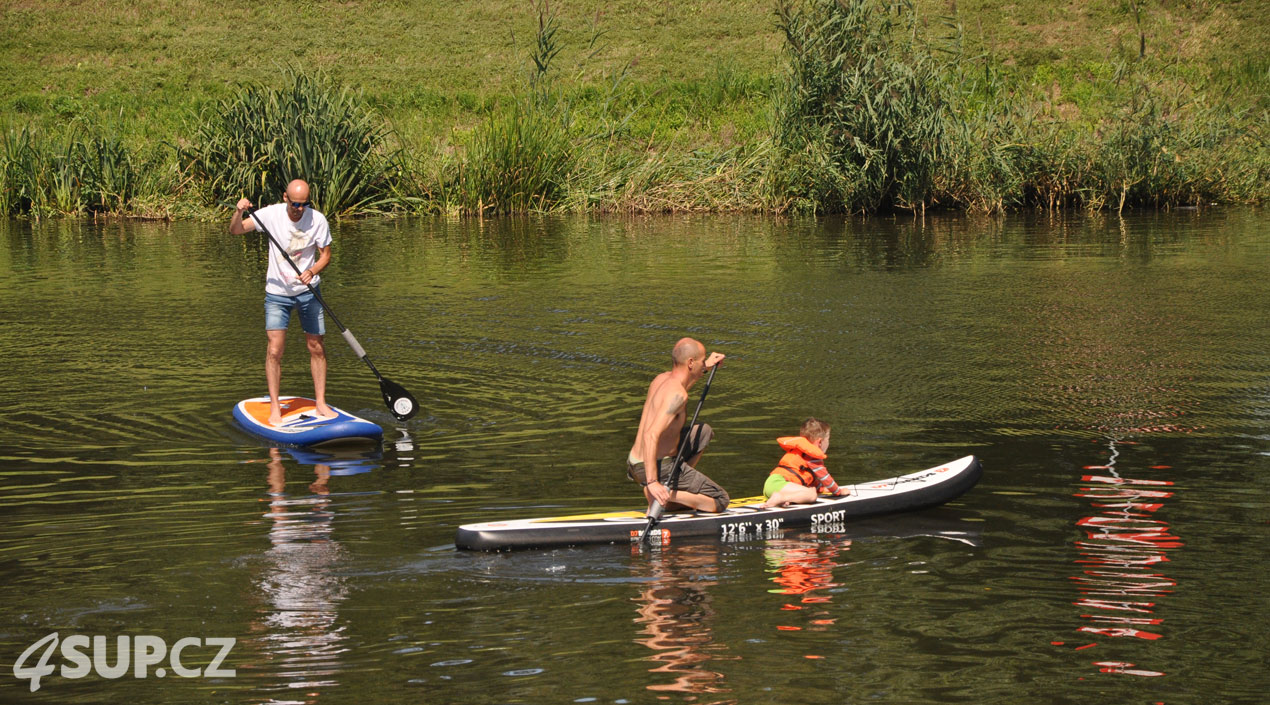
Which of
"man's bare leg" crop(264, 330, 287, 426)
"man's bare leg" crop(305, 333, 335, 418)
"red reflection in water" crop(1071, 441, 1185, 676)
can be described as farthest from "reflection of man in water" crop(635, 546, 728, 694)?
"man's bare leg" crop(264, 330, 287, 426)

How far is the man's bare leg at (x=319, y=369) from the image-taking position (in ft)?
34.4

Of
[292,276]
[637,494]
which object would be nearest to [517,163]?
[292,276]

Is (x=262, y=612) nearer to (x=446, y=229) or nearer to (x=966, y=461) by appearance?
(x=966, y=461)

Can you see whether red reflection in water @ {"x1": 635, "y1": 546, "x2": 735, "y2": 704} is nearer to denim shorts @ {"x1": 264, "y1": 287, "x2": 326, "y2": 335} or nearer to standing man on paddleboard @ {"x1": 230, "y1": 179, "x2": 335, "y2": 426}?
Result: standing man on paddleboard @ {"x1": 230, "y1": 179, "x2": 335, "y2": 426}

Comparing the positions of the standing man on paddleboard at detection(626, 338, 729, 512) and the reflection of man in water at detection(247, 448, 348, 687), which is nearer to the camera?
the reflection of man in water at detection(247, 448, 348, 687)

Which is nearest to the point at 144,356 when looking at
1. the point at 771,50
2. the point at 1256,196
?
the point at 1256,196

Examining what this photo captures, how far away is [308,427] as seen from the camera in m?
10.2

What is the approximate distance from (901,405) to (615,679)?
6.01m

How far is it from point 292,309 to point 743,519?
4.38m

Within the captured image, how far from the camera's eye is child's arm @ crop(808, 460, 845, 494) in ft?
26.3

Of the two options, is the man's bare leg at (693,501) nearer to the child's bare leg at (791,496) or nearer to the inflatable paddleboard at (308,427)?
the child's bare leg at (791,496)

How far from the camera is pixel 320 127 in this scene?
27750mm

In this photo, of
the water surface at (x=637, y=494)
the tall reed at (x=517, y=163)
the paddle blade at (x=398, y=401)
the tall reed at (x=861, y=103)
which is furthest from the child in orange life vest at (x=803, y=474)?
the tall reed at (x=517, y=163)

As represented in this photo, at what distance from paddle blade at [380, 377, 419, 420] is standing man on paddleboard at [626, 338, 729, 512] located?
319cm
